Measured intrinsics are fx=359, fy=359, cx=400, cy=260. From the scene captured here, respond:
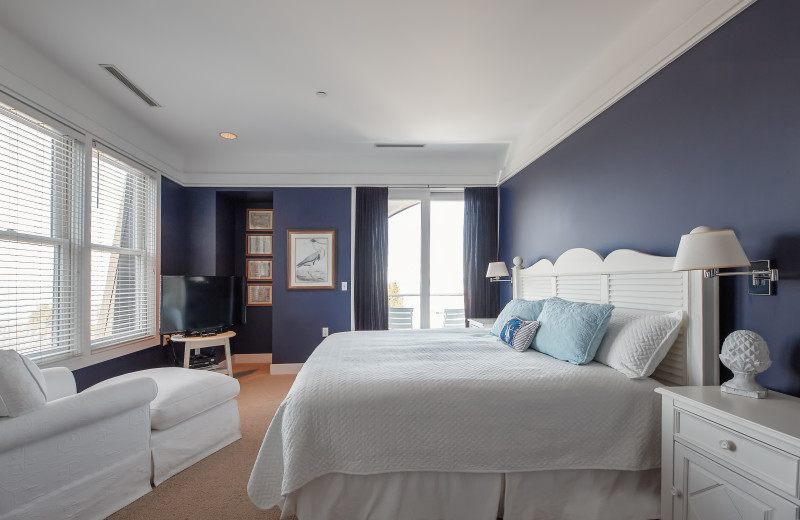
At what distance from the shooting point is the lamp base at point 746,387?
54.9 inches

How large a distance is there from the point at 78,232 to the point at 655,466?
3999mm

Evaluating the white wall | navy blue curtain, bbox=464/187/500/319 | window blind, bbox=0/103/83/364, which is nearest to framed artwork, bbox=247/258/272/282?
the white wall

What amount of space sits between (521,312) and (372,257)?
7.61ft

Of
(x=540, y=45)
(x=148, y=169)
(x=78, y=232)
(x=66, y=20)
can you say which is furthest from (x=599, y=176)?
(x=148, y=169)

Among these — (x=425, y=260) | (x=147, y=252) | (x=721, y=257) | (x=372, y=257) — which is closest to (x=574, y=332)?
(x=721, y=257)

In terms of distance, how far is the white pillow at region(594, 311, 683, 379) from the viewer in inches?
70.1

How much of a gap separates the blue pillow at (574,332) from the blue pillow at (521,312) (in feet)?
1.20

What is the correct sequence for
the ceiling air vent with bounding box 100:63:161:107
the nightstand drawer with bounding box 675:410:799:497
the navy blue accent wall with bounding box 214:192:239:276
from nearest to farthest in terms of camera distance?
the nightstand drawer with bounding box 675:410:799:497 → the ceiling air vent with bounding box 100:63:161:107 → the navy blue accent wall with bounding box 214:192:239:276

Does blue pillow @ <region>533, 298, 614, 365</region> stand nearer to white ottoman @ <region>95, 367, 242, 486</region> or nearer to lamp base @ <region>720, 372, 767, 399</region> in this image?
lamp base @ <region>720, 372, 767, 399</region>

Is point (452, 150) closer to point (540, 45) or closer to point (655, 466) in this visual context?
point (540, 45)

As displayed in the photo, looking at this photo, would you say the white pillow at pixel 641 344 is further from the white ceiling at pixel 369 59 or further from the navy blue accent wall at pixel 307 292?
the navy blue accent wall at pixel 307 292

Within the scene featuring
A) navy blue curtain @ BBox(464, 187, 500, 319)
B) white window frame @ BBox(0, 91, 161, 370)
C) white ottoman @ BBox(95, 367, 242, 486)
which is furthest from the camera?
navy blue curtain @ BBox(464, 187, 500, 319)

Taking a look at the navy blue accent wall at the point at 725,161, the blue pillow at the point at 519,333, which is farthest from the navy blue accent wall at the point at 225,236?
the navy blue accent wall at the point at 725,161

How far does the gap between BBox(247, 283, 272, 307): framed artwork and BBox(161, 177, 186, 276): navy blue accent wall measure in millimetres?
914
